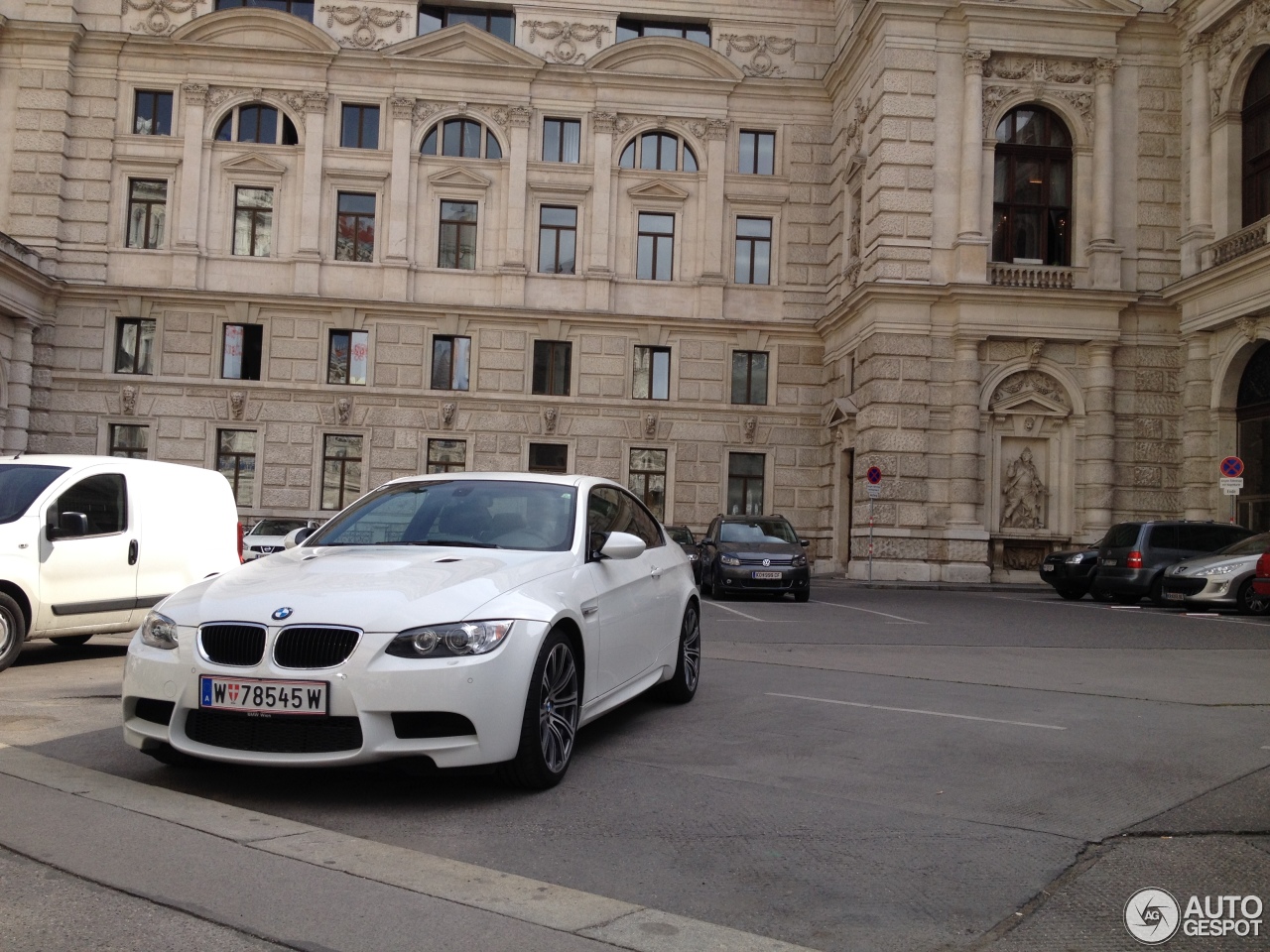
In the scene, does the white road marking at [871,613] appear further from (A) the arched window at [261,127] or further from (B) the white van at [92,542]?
(A) the arched window at [261,127]

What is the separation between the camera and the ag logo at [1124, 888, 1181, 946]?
150 inches

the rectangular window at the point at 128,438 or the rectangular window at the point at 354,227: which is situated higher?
the rectangular window at the point at 354,227

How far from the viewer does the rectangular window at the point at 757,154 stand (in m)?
35.6

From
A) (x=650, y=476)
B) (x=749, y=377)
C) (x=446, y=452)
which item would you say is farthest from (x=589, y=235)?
(x=446, y=452)

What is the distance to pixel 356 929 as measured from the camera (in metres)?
3.67

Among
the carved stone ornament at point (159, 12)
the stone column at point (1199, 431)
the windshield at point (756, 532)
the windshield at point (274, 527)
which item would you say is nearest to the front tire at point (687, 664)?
the windshield at point (756, 532)

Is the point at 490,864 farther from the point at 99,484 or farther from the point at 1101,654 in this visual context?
the point at 1101,654

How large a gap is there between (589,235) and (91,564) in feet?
86.2

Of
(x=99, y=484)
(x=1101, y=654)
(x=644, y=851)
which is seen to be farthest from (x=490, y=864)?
(x=1101, y=654)

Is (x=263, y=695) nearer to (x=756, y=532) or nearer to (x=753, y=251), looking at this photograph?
(x=756, y=532)

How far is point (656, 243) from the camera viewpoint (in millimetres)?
35281

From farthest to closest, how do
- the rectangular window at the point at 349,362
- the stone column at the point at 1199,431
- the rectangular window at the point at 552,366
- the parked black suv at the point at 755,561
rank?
the rectangular window at the point at 552,366 → the rectangular window at the point at 349,362 → the stone column at the point at 1199,431 → the parked black suv at the point at 755,561

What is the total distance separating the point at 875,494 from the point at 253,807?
2461cm

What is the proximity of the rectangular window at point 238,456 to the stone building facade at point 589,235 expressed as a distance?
8 cm
